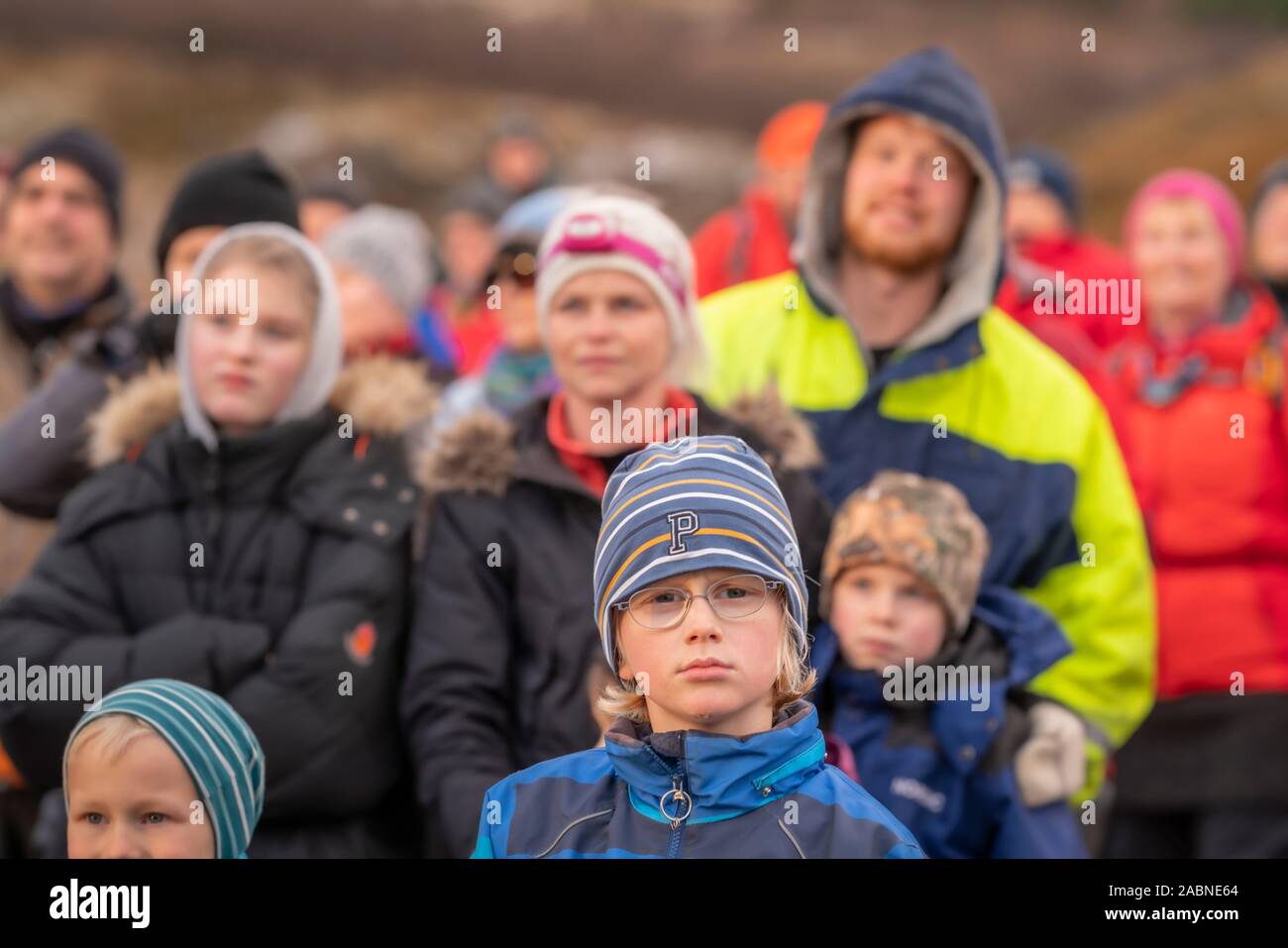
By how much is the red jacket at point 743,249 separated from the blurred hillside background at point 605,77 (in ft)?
19.2

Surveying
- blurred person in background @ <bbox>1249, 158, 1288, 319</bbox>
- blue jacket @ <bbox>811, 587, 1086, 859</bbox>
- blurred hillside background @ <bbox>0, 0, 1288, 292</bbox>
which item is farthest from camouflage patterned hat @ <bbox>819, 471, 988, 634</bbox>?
blurred hillside background @ <bbox>0, 0, 1288, 292</bbox>

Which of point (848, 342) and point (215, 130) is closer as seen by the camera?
point (848, 342)

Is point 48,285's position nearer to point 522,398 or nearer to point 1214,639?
point 522,398

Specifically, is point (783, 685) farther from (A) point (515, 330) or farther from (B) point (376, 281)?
(B) point (376, 281)

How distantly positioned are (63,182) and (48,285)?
1.03ft

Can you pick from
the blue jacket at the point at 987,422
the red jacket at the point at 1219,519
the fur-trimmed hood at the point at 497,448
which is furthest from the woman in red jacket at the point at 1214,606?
the fur-trimmed hood at the point at 497,448

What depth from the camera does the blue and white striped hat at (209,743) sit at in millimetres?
2623

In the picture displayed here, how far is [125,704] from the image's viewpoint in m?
2.64

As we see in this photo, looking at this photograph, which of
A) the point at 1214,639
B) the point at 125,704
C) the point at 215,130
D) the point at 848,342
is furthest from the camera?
the point at 215,130

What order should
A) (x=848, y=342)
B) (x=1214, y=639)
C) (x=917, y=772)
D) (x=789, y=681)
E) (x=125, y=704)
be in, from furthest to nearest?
(x=1214, y=639) < (x=848, y=342) < (x=917, y=772) < (x=125, y=704) < (x=789, y=681)

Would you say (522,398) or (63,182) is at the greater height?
(63,182)

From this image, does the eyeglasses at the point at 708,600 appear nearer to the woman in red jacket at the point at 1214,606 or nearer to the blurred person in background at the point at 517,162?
the woman in red jacket at the point at 1214,606

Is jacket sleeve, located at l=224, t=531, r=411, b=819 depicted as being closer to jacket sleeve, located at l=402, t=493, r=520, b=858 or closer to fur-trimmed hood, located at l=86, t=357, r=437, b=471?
jacket sleeve, located at l=402, t=493, r=520, b=858

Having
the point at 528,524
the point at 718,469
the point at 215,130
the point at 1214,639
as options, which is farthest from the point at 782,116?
the point at 215,130
